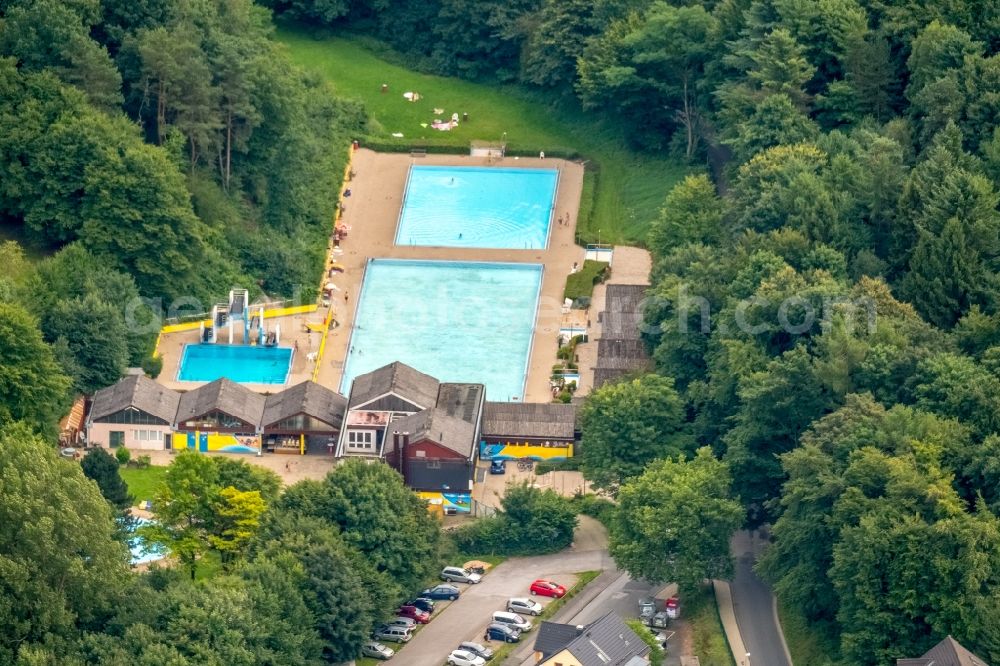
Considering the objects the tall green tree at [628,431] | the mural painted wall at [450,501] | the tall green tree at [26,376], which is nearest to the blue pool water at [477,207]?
the tall green tree at [628,431]

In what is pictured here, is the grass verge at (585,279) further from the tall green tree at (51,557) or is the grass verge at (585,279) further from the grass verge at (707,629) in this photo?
the tall green tree at (51,557)

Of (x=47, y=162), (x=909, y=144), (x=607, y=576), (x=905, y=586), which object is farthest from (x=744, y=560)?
(x=47, y=162)

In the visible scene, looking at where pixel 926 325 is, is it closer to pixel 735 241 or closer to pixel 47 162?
pixel 735 241

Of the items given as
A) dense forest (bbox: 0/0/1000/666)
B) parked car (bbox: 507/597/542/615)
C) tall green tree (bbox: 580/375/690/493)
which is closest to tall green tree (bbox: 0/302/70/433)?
dense forest (bbox: 0/0/1000/666)

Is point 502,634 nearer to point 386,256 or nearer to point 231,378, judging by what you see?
point 231,378

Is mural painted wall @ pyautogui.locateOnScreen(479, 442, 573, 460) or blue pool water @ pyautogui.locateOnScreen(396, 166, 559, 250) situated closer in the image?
mural painted wall @ pyautogui.locateOnScreen(479, 442, 573, 460)

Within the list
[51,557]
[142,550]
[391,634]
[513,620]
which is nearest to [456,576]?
[513,620]

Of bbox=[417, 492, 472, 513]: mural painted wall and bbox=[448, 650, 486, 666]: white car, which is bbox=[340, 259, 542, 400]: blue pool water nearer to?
bbox=[417, 492, 472, 513]: mural painted wall
